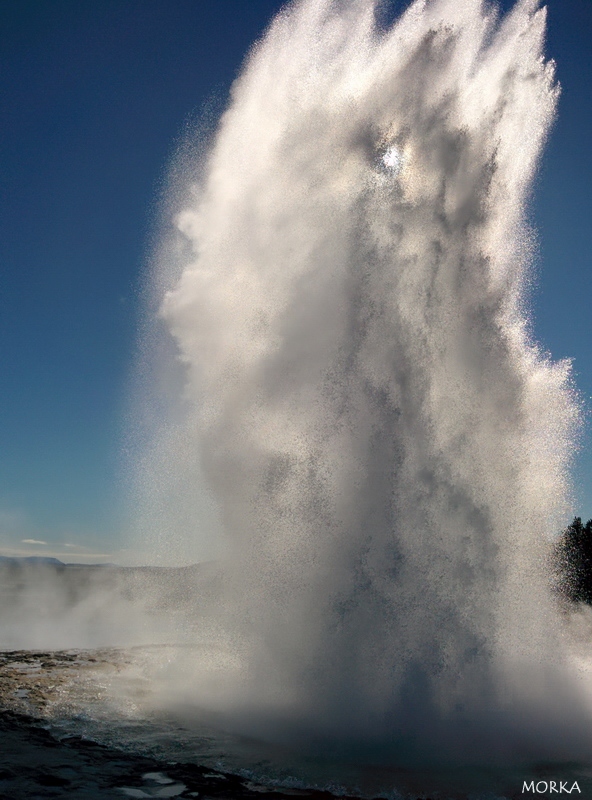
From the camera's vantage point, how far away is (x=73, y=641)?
23250mm

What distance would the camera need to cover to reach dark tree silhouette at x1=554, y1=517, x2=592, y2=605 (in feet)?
118

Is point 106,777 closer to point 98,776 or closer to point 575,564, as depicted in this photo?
point 98,776

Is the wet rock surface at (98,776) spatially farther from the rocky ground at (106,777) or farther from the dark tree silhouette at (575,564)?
the dark tree silhouette at (575,564)

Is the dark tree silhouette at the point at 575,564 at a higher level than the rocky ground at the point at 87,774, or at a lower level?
higher

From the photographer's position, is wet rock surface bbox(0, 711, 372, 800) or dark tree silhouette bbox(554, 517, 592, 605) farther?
dark tree silhouette bbox(554, 517, 592, 605)

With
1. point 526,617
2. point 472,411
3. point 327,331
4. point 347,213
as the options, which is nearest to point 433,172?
point 347,213

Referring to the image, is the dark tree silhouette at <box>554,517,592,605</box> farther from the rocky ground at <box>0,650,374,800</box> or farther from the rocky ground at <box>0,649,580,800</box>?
the rocky ground at <box>0,650,374,800</box>

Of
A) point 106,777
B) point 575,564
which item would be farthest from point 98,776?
point 575,564

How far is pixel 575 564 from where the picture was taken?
126 feet

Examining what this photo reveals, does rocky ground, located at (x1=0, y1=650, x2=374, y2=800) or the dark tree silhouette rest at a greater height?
the dark tree silhouette

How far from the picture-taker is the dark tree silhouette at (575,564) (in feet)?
118

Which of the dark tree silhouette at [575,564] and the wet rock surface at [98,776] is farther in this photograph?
the dark tree silhouette at [575,564]

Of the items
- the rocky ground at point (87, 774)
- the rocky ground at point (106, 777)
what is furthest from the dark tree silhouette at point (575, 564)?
the rocky ground at point (87, 774)

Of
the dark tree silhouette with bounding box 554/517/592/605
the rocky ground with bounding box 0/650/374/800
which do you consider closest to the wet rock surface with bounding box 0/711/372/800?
the rocky ground with bounding box 0/650/374/800
